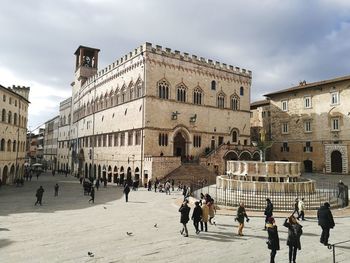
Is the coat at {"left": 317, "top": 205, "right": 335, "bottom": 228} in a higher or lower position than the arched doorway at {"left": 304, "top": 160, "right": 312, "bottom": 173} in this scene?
lower

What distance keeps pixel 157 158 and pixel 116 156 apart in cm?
1038

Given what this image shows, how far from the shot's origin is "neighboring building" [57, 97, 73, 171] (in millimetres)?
67794

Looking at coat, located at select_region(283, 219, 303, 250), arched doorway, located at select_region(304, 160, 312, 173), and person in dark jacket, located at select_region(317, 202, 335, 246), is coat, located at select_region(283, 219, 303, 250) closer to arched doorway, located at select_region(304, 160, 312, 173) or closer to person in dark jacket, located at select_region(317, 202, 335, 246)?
person in dark jacket, located at select_region(317, 202, 335, 246)

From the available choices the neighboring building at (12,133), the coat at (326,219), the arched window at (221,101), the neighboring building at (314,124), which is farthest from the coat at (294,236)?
the neighboring building at (314,124)

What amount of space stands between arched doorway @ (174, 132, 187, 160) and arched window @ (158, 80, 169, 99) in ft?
17.6

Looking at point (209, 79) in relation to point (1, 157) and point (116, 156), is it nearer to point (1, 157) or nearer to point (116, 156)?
point (116, 156)

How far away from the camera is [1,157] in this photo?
33594mm

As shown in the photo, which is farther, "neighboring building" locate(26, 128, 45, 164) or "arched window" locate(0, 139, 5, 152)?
"neighboring building" locate(26, 128, 45, 164)

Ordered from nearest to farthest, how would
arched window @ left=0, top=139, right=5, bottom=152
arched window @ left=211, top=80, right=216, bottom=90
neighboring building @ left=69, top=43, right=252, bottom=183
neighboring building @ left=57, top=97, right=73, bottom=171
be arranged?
arched window @ left=0, top=139, right=5, bottom=152 → neighboring building @ left=69, top=43, right=252, bottom=183 → arched window @ left=211, top=80, right=216, bottom=90 → neighboring building @ left=57, top=97, right=73, bottom=171

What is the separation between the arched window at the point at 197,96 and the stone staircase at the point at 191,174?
9.46 m

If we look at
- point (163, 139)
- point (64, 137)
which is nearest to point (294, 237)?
point (163, 139)

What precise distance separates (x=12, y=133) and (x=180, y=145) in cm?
2098

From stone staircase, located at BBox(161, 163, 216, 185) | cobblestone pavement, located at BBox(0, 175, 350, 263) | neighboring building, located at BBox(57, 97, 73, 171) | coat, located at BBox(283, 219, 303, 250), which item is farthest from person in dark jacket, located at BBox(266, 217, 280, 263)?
neighboring building, located at BBox(57, 97, 73, 171)

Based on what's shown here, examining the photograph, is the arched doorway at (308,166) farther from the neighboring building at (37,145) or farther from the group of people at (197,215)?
the neighboring building at (37,145)
